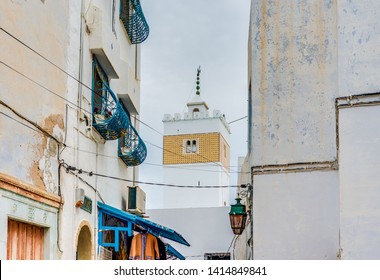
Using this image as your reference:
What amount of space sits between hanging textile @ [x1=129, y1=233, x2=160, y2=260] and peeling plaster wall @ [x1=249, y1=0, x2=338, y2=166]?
292 cm

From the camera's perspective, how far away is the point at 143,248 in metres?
12.2

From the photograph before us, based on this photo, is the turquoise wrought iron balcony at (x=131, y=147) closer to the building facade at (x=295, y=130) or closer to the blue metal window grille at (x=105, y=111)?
the blue metal window grille at (x=105, y=111)

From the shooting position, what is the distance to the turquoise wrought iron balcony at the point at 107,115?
10.7 m

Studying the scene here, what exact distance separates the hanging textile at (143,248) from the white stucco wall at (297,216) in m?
2.79

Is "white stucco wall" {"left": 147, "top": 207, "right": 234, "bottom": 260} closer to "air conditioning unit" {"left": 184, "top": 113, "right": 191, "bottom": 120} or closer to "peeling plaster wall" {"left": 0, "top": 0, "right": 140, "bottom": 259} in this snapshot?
"peeling plaster wall" {"left": 0, "top": 0, "right": 140, "bottom": 259}

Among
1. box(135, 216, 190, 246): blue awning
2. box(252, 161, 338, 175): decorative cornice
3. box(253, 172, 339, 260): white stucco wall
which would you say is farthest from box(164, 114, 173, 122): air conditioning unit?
box(253, 172, 339, 260): white stucco wall

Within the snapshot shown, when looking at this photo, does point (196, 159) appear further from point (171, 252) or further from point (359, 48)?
point (359, 48)

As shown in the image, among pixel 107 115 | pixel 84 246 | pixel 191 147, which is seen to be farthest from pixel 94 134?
pixel 191 147

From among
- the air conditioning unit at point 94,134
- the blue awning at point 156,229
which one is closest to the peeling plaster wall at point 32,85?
the air conditioning unit at point 94,134

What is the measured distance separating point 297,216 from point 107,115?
139 inches

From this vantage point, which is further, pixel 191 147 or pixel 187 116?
pixel 187 116
